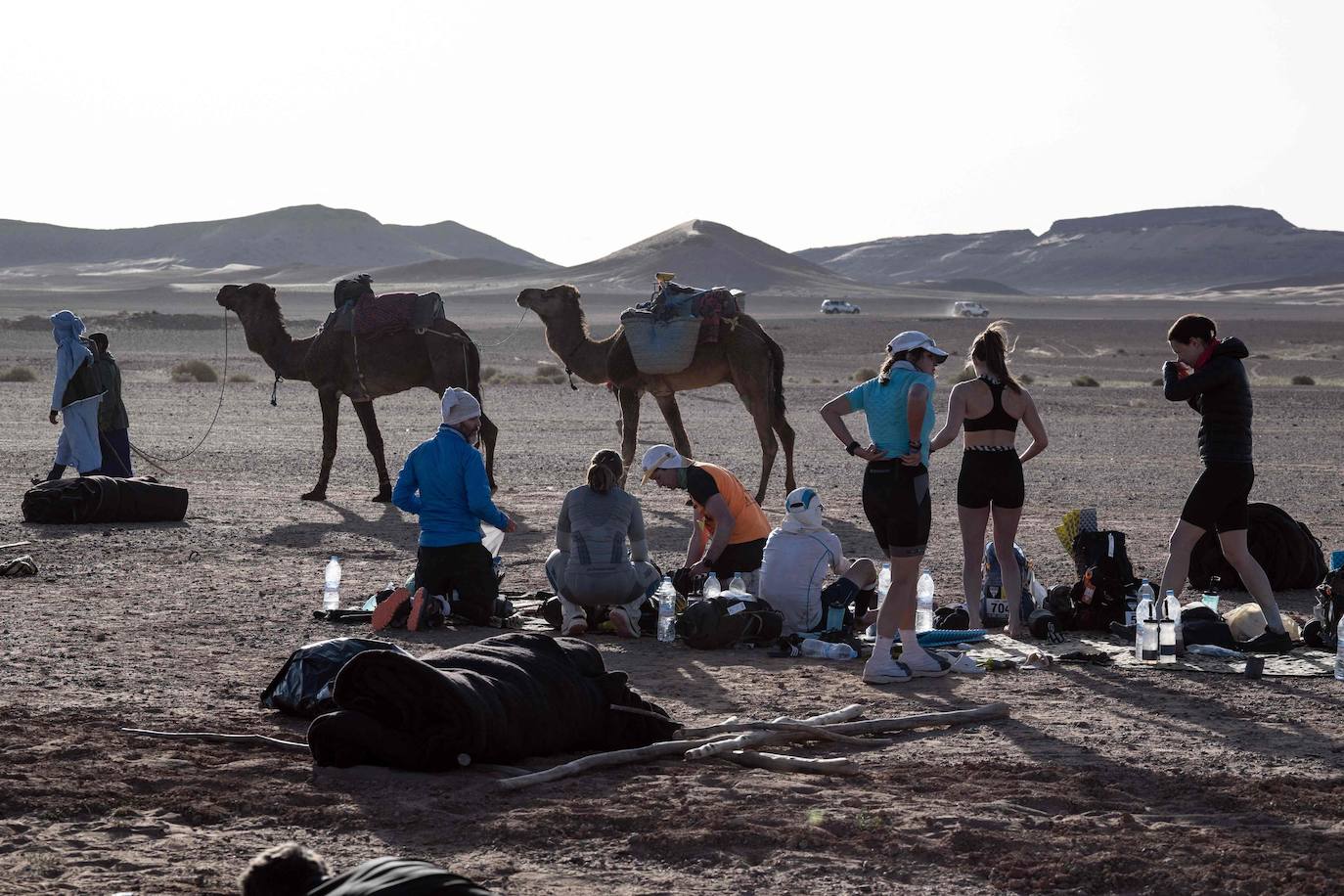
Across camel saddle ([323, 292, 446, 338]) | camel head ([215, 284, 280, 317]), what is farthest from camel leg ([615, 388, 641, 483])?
camel head ([215, 284, 280, 317])

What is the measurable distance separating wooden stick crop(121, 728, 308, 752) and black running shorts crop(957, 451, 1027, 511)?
4162mm

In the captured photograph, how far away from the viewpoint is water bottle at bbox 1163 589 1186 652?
9.42 metres

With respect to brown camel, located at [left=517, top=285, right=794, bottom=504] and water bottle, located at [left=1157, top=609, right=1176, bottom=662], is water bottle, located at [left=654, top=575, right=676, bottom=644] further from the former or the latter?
brown camel, located at [left=517, top=285, right=794, bottom=504]

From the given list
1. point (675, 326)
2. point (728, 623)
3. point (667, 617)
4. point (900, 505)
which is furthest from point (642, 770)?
point (675, 326)

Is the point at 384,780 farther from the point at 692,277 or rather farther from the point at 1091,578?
the point at 692,277

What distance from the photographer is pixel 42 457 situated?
21375 mm

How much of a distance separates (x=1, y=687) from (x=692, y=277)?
6017 inches

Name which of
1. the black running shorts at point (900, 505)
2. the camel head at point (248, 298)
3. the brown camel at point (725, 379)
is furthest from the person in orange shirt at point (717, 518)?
the camel head at point (248, 298)

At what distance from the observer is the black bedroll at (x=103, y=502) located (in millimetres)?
15172

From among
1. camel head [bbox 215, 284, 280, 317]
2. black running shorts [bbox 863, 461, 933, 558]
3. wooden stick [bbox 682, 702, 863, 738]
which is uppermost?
camel head [bbox 215, 284, 280, 317]

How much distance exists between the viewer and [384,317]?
58.9 feet

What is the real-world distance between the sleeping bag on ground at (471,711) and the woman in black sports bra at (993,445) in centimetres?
282

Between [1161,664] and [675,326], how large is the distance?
9745 millimetres

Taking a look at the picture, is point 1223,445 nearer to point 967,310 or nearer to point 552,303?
point 552,303
